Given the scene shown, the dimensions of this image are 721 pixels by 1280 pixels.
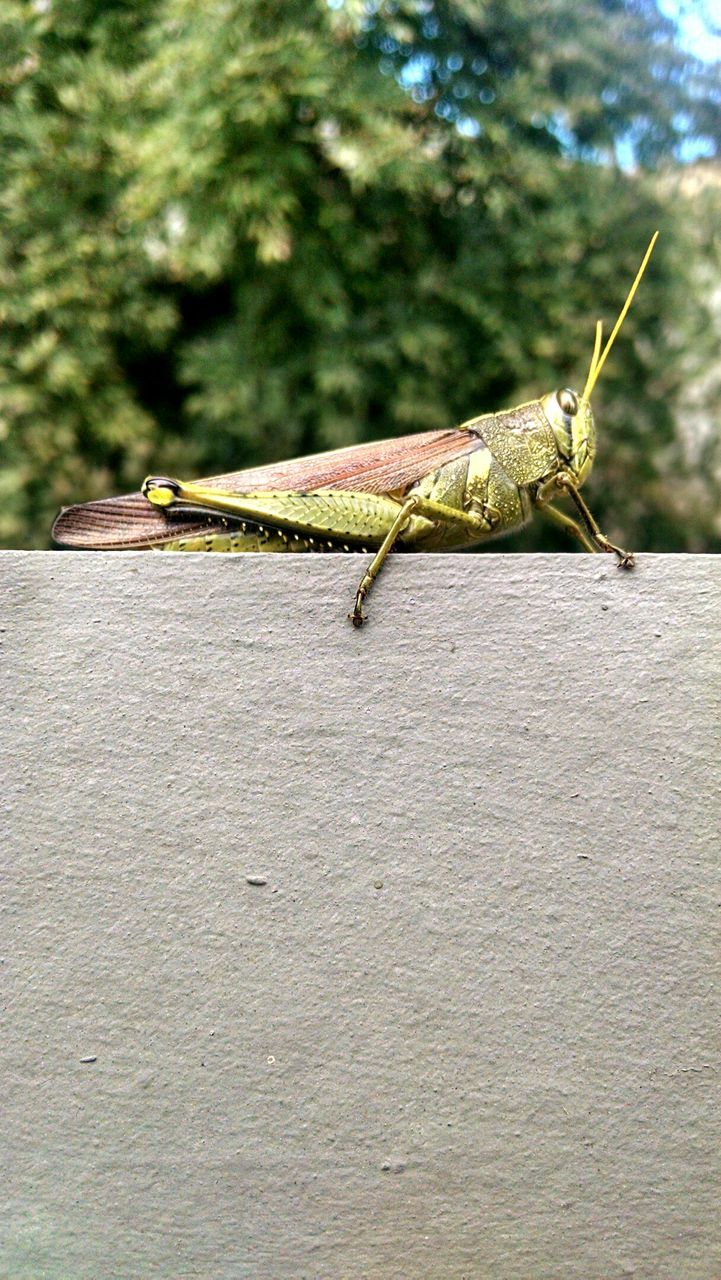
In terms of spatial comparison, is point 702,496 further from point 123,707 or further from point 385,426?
point 123,707

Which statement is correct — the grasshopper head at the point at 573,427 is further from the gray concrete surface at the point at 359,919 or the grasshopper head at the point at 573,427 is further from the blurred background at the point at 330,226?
the blurred background at the point at 330,226

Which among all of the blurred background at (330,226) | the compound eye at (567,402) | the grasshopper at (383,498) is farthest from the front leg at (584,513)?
the blurred background at (330,226)

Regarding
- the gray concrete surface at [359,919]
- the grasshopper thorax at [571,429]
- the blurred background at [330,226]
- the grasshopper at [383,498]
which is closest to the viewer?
the gray concrete surface at [359,919]

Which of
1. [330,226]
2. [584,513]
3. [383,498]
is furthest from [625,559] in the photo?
[330,226]

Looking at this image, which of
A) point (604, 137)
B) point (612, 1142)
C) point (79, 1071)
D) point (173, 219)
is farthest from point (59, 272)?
point (612, 1142)

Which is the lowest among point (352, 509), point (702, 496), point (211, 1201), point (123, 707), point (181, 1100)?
point (211, 1201)

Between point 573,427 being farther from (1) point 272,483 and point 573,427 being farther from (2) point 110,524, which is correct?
(2) point 110,524

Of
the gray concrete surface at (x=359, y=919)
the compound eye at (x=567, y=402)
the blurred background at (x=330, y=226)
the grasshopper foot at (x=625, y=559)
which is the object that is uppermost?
the blurred background at (x=330, y=226)
